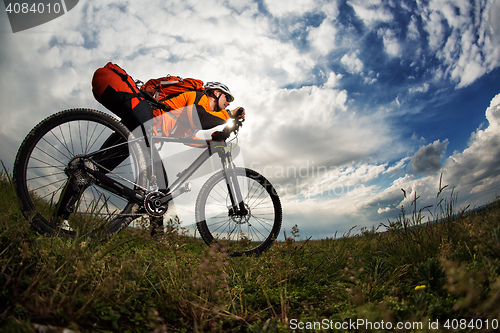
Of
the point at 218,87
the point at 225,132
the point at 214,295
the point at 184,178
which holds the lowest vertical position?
the point at 214,295

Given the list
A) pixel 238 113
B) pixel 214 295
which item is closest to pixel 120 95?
pixel 238 113

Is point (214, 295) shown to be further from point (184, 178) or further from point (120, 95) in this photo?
point (120, 95)

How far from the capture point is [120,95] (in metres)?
3.71

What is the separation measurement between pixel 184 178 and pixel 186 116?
3.23 feet

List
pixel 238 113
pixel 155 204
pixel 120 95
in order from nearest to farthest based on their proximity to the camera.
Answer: pixel 120 95
pixel 155 204
pixel 238 113

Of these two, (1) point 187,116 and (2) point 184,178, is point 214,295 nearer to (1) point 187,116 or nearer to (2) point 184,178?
(2) point 184,178

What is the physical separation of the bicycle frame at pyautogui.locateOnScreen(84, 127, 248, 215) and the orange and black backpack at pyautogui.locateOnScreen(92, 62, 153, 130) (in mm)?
341

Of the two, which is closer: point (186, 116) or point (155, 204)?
point (155, 204)

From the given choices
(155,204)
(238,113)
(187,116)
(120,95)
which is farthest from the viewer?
(238,113)

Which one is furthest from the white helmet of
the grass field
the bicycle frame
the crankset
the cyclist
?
the grass field

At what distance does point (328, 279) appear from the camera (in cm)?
294

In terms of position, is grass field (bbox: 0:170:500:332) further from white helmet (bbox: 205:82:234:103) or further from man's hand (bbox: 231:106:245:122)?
white helmet (bbox: 205:82:234:103)

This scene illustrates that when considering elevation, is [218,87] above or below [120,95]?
above

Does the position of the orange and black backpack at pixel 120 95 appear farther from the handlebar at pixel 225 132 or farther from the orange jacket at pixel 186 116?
the handlebar at pixel 225 132
